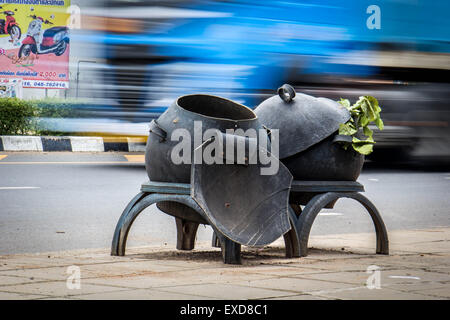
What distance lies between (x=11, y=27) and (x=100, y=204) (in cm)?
1430

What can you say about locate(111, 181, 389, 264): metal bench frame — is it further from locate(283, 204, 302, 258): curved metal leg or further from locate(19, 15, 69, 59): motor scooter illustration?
locate(19, 15, 69, 59): motor scooter illustration

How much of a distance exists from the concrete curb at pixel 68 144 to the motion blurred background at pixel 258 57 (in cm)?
217

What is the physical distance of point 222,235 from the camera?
4.91 meters

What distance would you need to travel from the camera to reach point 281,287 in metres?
4.08

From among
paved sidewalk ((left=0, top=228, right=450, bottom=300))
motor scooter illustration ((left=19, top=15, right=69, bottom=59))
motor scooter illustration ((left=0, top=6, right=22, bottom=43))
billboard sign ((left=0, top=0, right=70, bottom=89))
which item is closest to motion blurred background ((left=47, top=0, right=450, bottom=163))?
paved sidewalk ((left=0, top=228, right=450, bottom=300))

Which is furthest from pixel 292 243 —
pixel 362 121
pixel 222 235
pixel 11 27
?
pixel 11 27

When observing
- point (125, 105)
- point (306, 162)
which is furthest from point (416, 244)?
point (125, 105)

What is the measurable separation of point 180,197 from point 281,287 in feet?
3.72

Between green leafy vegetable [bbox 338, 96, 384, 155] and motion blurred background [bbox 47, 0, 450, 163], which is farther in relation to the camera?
motion blurred background [bbox 47, 0, 450, 163]

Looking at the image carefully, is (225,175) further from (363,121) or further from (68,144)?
(68,144)

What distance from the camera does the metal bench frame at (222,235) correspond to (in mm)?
4961

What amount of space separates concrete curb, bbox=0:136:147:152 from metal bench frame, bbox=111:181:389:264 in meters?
9.97

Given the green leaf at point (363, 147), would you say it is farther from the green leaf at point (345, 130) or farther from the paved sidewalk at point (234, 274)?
the paved sidewalk at point (234, 274)

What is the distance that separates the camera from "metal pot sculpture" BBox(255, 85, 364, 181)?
5496 mm
